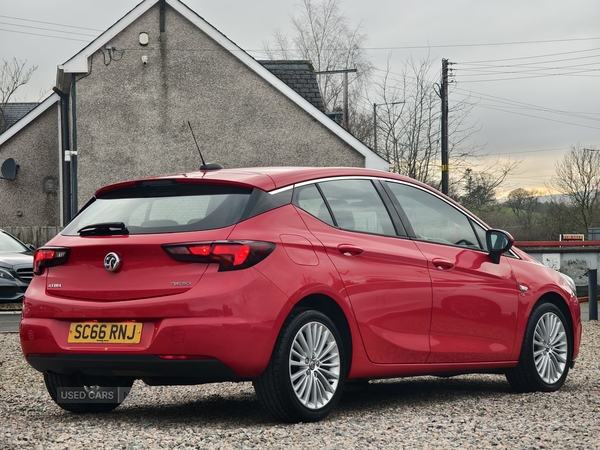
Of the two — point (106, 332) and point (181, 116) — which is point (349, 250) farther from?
point (181, 116)

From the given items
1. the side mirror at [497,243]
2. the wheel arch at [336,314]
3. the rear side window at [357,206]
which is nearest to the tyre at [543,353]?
the side mirror at [497,243]

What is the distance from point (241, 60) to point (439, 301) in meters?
22.2

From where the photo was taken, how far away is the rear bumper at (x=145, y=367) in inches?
211

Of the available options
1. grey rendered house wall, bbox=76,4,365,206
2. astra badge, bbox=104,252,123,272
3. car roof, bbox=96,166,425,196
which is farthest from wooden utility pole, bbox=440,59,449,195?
astra badge, bbox=104,252,123,272

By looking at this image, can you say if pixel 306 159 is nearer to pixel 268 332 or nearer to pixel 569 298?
pixel 569 298

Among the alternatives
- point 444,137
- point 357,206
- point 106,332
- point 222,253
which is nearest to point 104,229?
point 106,332

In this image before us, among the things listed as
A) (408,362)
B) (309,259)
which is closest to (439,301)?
(408,362)

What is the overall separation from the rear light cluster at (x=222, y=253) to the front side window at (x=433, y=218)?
170 centimetres

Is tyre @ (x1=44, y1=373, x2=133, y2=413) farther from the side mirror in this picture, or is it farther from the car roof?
the side mirror

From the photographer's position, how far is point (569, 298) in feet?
26.1

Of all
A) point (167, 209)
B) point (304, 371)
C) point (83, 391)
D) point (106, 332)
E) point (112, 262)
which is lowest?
point (83, 391)

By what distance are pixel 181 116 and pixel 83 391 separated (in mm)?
22386

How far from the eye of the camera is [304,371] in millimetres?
5656

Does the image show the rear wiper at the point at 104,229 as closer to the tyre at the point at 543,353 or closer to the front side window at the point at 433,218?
the front side window at the point at 433,218
